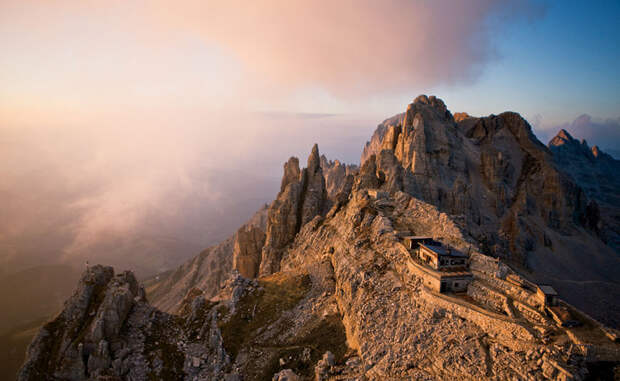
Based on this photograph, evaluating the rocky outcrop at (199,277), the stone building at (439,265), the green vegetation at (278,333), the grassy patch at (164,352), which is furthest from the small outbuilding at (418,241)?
the rocky outcrop at (199,277)

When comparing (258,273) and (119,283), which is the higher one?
(119,283)

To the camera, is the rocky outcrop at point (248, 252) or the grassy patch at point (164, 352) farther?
the rocky outcrop at point (248, 252)

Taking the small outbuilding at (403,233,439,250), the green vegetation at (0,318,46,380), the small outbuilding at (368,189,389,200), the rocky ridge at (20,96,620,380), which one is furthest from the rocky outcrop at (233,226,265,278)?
the small outbuilding at (403,233,439,250)

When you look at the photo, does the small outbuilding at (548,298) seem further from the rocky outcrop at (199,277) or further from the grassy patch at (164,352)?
the rocky outcrop at (199,277)

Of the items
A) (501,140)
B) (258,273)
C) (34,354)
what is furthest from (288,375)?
(501,140)

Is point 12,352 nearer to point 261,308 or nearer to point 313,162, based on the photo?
point 261,308

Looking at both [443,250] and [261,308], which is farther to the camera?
[261,308]

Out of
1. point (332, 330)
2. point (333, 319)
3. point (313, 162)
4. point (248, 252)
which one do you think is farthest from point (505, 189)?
point (332, 330)

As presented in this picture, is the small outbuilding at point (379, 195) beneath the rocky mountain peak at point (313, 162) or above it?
beneath

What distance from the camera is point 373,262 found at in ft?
151

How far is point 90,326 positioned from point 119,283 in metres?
7.84

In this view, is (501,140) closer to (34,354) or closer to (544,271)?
(544,271)

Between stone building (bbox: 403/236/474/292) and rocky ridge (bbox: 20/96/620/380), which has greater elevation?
stone building (bbox: 403/236/474/292)

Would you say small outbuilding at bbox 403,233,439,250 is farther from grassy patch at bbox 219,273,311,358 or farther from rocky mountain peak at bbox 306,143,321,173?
rocky mountain peak at bbox 306,143,321,173
